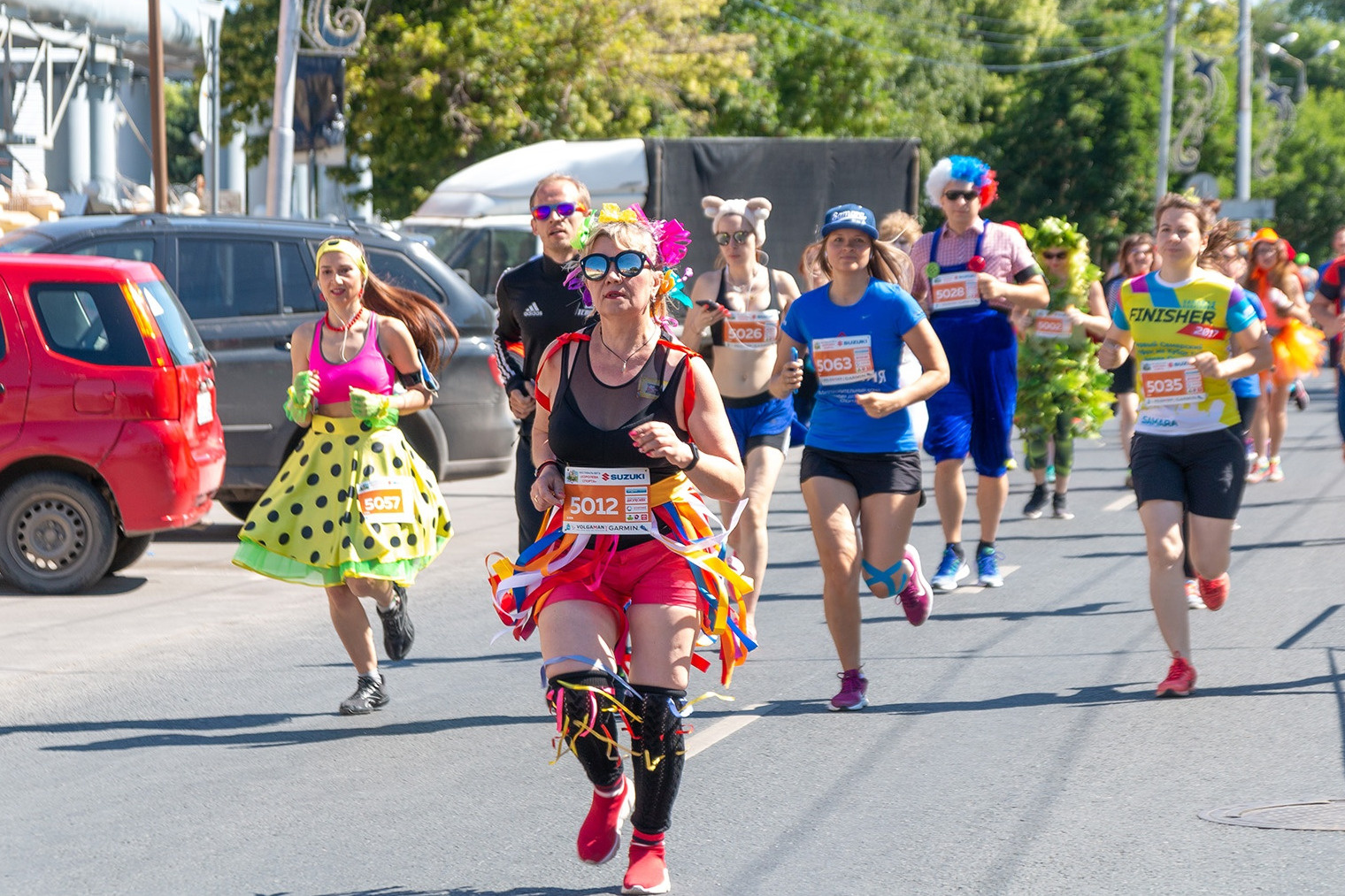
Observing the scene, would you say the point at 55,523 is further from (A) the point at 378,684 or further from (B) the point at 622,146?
(B) the point at 622,146

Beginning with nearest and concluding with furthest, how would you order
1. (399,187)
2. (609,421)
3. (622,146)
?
1. (609,421)
2. (622,146)
3. (399,187)

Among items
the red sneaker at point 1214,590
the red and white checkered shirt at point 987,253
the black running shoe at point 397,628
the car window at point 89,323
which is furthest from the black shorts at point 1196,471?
the car window at point 89,323

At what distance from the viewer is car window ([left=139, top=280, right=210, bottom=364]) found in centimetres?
918

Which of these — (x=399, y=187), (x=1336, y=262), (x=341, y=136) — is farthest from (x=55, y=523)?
(x=399, y=187)

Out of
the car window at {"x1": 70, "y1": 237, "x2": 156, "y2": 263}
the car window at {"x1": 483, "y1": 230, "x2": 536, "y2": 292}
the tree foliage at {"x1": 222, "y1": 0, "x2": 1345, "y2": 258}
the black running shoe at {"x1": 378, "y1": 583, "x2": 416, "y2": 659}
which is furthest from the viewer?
the tree foliage at {"x1": 222, "y1": 0, "x2": 1345, "y2": 258}

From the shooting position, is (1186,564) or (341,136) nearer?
(1186,564)

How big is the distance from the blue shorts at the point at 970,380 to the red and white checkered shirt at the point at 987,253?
6.2 inches

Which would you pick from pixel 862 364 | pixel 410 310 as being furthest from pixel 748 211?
pixel 410 310

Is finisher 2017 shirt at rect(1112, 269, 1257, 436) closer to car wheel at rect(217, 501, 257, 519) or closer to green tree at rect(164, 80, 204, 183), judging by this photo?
car wheel at rect(217, 501, 257, 519)

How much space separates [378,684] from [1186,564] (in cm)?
410

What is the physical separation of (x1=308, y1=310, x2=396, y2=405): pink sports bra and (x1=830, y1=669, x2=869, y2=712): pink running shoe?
2085 mm

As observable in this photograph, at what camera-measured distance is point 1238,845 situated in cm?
482

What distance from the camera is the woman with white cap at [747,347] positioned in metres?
7.50

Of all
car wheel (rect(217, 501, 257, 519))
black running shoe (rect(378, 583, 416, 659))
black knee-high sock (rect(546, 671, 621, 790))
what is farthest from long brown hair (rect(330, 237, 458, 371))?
car wheel (rect(217, 501, 257, 519))
